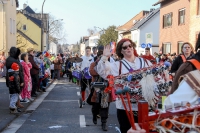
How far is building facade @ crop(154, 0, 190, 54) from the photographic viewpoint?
85.5 ft

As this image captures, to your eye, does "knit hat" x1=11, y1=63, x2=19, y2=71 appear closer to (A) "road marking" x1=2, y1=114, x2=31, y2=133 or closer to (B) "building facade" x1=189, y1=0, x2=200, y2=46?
(A) "road marking" x1=2, y1=114, x2=31, y2=133

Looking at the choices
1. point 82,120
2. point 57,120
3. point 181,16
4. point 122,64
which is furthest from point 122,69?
point 181,16

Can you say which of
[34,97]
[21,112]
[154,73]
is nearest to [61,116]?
[21,112]

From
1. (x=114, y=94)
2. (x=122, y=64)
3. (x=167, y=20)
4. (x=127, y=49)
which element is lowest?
(x=114, y=94)

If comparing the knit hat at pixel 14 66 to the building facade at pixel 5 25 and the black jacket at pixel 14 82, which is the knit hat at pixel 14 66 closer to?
the black jacket at pixel 14 82

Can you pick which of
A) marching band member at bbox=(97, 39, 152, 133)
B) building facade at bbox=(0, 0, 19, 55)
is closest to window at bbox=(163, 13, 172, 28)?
building facade at bbox=(0, 0, 19, 55)

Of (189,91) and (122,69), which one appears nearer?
(189,91)

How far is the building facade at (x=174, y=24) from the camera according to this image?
1026 inches

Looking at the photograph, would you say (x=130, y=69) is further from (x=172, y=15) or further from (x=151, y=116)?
(x=172, y=15)

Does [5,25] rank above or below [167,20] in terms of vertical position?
below

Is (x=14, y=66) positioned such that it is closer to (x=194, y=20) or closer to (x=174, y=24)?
(x=194, y=20)

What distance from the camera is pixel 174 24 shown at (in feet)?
93.6

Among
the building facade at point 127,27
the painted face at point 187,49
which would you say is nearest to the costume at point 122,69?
the painted face at point 187,49

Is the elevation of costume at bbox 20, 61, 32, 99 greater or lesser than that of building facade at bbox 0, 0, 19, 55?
lesser
